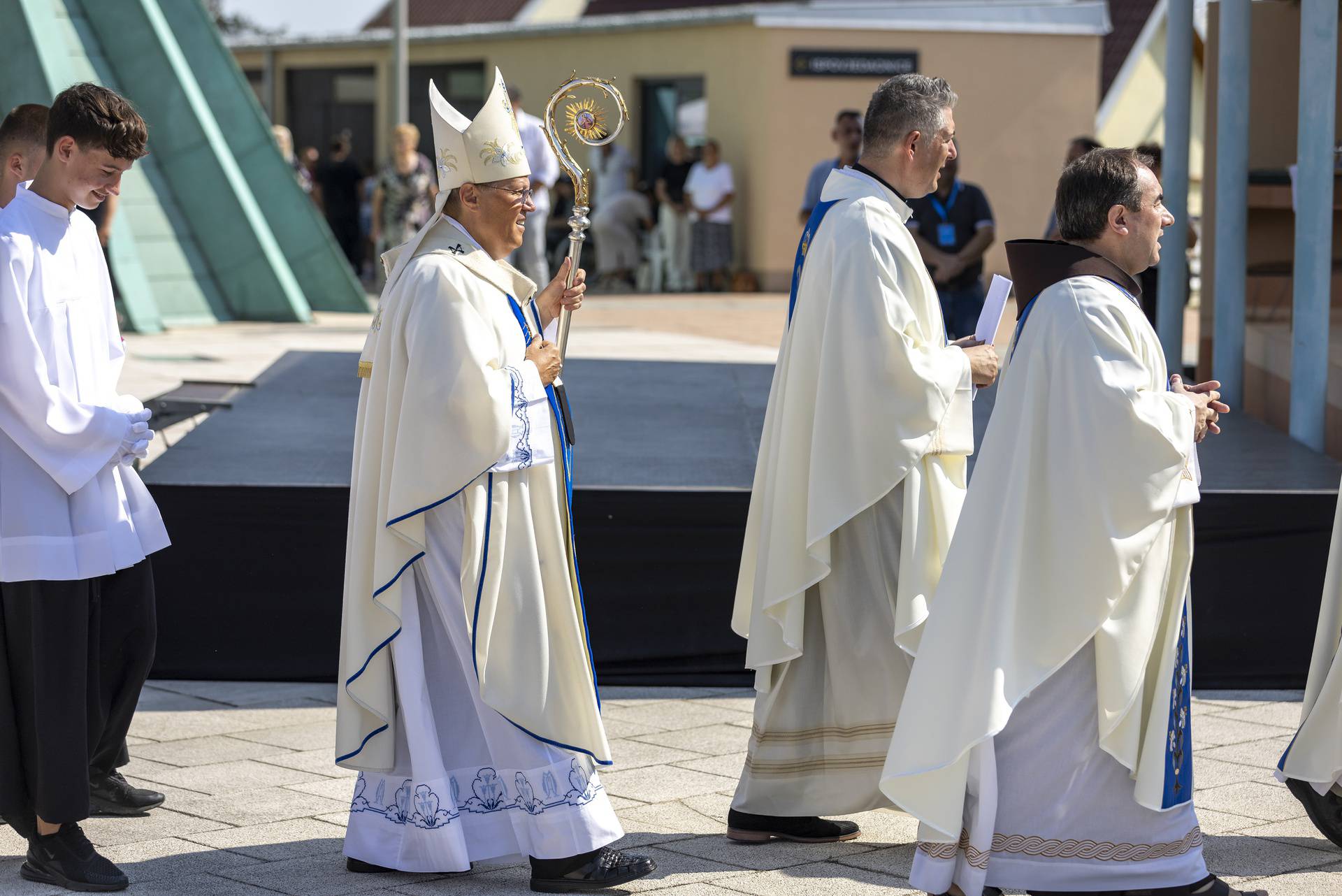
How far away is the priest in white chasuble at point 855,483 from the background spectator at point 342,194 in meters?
19.2

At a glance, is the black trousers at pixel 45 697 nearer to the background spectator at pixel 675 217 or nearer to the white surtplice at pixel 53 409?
the white surtplice at pixel 53 409

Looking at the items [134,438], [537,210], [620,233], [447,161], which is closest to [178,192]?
[537,210]

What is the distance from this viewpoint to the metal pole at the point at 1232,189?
9.40m

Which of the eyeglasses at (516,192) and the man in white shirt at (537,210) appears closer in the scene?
the eyeglasses at (516,192)

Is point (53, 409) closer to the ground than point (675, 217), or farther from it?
closer to the ground

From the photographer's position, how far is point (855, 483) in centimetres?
459

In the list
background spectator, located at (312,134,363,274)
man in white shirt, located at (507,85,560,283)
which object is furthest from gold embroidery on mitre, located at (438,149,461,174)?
background spectator, located at (312,134,363,274)

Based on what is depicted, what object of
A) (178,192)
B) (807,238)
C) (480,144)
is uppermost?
(178,192)

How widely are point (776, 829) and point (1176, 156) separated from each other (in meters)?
7.15

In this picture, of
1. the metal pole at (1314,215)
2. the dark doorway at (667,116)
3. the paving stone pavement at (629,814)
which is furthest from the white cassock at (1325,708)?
the dark doorway at (667,116)

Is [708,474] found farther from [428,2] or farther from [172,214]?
[428,2]

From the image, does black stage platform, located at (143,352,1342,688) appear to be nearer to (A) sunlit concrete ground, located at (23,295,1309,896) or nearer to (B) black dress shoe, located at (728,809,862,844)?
(A) sunlit concrete ground, located at (23,295,1309,896)

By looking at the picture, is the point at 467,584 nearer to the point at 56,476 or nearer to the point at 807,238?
the point at 56,476

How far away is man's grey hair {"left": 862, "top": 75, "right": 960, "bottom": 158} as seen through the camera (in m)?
4.62
